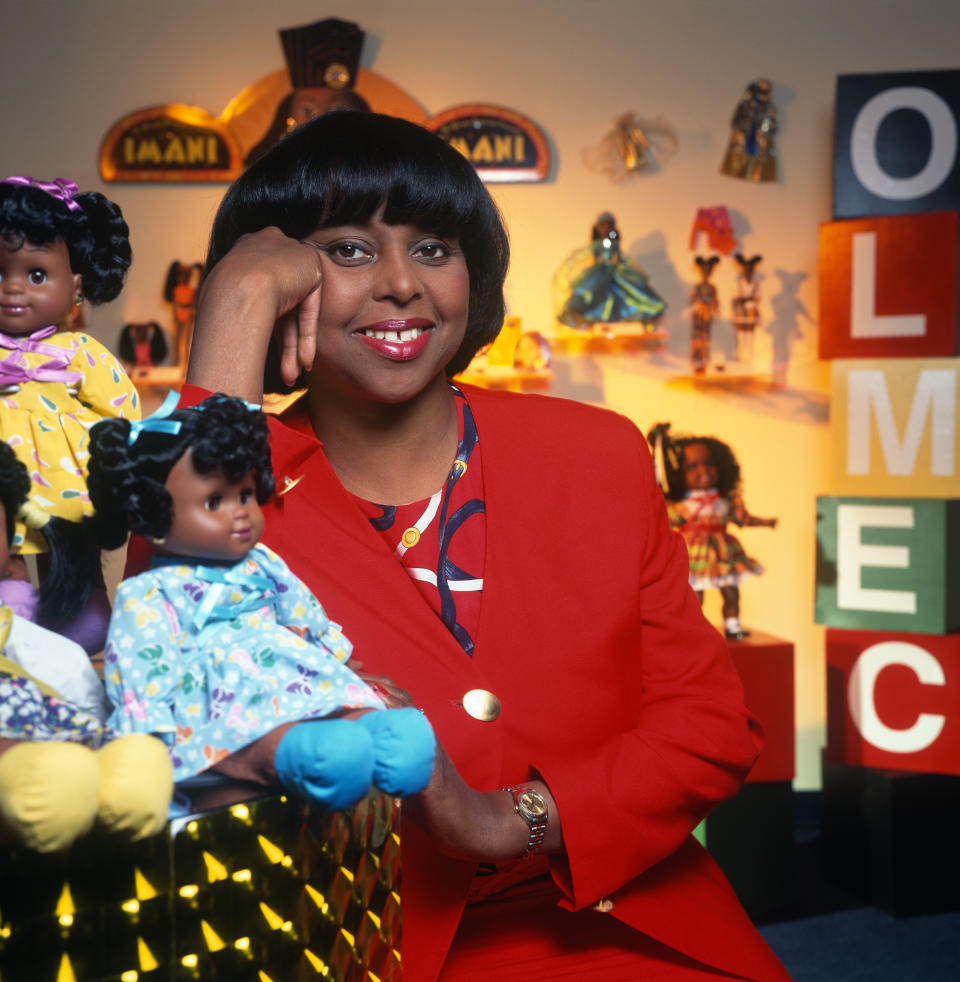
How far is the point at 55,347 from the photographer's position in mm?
744

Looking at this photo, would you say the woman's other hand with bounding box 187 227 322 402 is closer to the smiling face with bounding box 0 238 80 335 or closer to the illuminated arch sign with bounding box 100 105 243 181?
the smiling face with bounding box 0 238 80 335

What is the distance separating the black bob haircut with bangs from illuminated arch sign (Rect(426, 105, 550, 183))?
2437mm

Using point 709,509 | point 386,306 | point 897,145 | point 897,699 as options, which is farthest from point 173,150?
point 897,699

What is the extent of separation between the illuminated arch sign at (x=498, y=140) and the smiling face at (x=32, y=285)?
9.54 ft

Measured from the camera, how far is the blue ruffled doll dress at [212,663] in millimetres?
583

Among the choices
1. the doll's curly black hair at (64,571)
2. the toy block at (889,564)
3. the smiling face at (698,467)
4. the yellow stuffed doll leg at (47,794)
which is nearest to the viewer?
the yellow stuffed doll leg at (47,794)

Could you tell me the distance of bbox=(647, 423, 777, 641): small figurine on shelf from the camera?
9.61 ft

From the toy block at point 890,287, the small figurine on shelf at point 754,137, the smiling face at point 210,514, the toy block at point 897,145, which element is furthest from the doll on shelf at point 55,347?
the small figurine on shelf at point 754,137

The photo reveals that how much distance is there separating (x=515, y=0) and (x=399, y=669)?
10.2 feet

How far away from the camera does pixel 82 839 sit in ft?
1.55

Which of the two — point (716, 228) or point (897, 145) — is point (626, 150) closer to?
point (716, 228)

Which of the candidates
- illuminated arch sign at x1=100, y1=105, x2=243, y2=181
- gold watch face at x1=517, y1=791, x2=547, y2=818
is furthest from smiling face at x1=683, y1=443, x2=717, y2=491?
gold watch face at x1=517, y1=791, x2=547, y2=818

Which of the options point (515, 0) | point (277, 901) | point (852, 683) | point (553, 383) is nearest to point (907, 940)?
point (852, 683)

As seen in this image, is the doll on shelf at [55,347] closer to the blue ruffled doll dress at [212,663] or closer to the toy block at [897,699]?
the blue ruffled doll dress at [212,663]
